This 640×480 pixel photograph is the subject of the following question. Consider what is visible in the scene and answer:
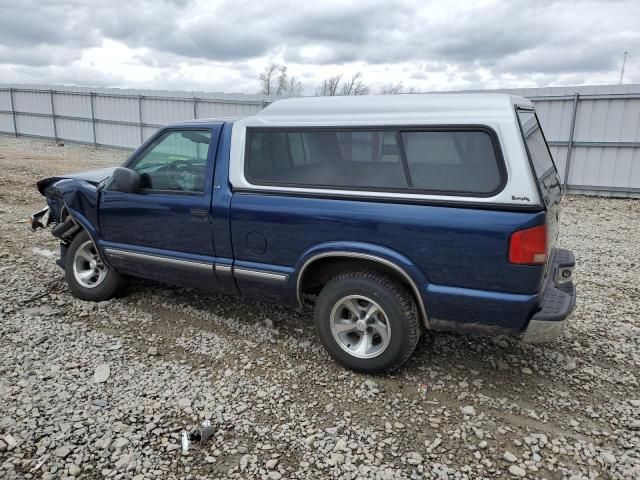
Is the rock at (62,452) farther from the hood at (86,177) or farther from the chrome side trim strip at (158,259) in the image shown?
the hood at (86,177)

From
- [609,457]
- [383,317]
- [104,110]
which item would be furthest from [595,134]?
[104,110]

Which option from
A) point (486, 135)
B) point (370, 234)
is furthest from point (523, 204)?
point (370, 234)

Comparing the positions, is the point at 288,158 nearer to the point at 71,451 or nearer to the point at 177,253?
the point at 177,253

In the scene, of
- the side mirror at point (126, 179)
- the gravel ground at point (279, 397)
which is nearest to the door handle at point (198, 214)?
the side mirror at point (126, 179)

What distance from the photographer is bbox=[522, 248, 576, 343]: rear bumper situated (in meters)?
2.93

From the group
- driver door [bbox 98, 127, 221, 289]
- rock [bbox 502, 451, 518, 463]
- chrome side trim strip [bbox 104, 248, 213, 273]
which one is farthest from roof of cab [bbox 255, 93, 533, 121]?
rock [bbox 502, 451, 518, 463]

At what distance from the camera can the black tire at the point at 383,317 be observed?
126 inches

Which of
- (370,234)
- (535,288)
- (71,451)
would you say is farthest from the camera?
(370,234)

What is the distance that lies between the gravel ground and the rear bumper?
56 cm

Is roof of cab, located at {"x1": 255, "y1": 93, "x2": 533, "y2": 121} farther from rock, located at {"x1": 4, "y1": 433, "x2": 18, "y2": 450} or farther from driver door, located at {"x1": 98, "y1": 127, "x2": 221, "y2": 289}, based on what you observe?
rock, located at {"x1": 4, "y1": 433, "x2": 18, "y2": 450}

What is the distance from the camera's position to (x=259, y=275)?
12.0ft

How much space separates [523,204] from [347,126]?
130 cm

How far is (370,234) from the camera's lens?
10.4ft

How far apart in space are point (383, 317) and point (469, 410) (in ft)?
2.71
